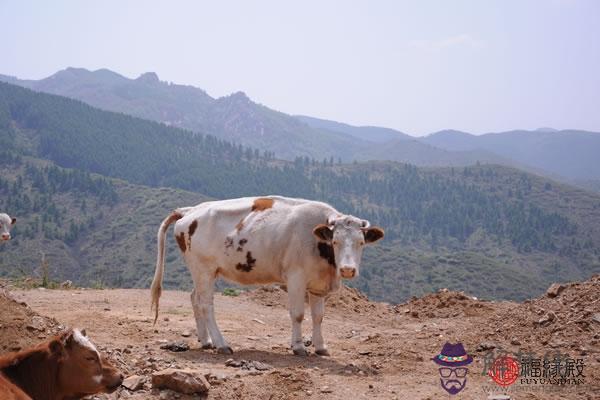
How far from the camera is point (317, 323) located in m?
10.1

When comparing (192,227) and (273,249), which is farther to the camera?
(192,227)

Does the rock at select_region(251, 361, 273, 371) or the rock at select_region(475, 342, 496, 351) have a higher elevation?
the rock at select_region(475, 342, 496, 351)

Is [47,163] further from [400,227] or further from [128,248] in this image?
[400,227]

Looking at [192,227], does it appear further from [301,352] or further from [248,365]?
[248,365]

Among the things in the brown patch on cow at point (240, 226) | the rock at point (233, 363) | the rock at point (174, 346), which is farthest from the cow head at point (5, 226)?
the rock at point (233, 363)

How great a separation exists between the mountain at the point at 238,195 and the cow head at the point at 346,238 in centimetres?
2453

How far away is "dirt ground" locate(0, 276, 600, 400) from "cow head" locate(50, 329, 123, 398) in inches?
36.4

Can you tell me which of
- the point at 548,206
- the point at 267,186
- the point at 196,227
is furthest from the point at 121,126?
the point at 196,227

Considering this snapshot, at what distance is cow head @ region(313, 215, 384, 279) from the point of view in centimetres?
908

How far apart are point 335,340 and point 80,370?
21.4ft

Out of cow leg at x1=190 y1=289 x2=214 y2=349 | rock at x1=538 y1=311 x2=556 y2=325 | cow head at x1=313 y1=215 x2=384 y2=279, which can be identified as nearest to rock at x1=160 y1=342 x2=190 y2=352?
cow leg at x1=190 y1=289 x2=214 y2=349

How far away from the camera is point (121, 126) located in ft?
509

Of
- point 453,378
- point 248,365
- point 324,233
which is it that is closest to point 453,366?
point 453,378

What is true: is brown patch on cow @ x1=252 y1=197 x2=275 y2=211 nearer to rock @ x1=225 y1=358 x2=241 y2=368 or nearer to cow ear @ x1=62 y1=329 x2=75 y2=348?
rock @ x1=225 y1=358 x2=241 y2=368
